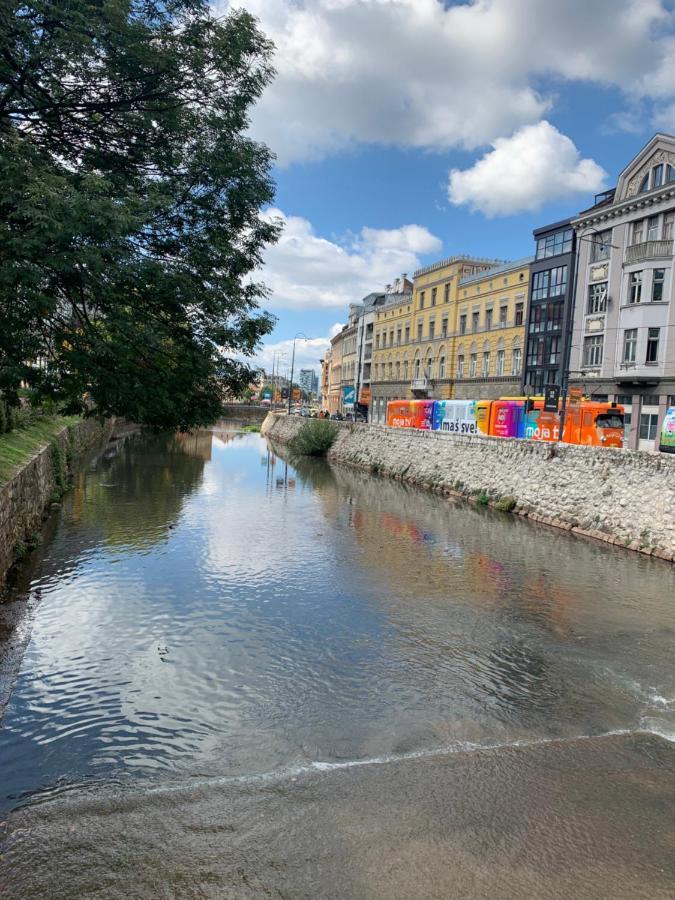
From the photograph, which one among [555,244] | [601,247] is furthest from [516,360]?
[601,247]

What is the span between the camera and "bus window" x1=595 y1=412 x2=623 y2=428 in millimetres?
30000

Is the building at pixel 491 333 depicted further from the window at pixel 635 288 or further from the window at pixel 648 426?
the window at pixel 648 426

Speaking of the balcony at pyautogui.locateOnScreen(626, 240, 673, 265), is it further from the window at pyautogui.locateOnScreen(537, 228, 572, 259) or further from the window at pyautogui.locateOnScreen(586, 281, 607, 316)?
the window at pyautogui.locateOnScreen(537, 228, 572, 259)

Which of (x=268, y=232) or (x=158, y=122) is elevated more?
(x=158, y=122)

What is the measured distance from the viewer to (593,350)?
→ 42438 millimetres

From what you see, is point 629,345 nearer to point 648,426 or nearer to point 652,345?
point 652,345

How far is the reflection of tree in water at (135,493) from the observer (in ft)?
67.9

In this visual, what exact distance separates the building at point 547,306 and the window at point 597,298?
8.74 feet

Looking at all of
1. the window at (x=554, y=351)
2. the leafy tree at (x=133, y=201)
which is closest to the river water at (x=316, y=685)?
the leafy tree at (x=133, y=201)

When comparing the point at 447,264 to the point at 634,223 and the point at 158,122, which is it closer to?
the point at 634,223

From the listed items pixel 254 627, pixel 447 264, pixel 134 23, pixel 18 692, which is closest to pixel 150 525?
pixel 254 627

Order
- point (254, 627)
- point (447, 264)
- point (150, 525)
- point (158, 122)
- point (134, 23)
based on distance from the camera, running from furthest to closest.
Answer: point (447, 264) < point (150, 525) < point (254, 627) < point (158, 122) < point (134, 23)

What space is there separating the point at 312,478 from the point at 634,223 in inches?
1001

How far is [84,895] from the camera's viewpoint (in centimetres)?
556
